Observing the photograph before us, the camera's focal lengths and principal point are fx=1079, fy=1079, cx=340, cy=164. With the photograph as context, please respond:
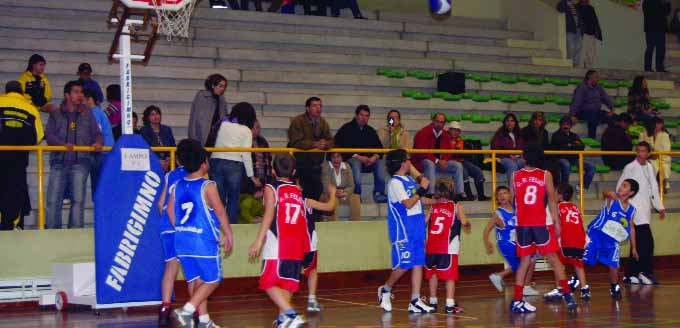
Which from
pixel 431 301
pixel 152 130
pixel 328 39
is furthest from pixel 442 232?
pixel 328 39

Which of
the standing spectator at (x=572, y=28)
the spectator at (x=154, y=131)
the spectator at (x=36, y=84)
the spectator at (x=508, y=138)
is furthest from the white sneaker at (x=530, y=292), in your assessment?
the standing spectator at (x=572, y=28)

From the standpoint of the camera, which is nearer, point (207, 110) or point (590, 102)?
point (207, 110)

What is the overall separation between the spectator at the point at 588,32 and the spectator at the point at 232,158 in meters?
13.5

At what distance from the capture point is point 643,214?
16.7 metres

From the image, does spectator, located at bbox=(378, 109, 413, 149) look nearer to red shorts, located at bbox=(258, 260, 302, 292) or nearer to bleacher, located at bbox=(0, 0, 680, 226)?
bleacher, located at bbox=(0, 0, 680, 226)

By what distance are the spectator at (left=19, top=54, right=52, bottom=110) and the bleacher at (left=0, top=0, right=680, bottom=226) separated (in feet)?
3.69

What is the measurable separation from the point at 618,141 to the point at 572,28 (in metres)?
6.40

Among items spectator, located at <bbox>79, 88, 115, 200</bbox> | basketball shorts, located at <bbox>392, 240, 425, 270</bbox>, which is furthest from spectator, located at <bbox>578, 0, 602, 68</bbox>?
basketball shorts, located at <bbox>392, 240, 425, 270</bbox>

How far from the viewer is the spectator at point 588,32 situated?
26141 mm

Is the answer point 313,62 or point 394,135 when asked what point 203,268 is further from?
point 313,62

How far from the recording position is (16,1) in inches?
814

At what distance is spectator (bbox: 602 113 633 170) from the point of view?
20.4 meters

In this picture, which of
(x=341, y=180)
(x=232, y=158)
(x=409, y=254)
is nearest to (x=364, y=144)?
(x=341, y=180)

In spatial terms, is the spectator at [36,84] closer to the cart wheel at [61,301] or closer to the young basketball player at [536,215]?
the cart wheel at [61,301]
